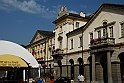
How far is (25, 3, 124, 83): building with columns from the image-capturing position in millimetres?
30422

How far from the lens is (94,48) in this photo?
33.1 metres

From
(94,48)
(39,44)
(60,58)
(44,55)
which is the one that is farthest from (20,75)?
(39,44)

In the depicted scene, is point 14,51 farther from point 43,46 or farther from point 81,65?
point 43,46

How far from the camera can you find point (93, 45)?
3322 centimetres

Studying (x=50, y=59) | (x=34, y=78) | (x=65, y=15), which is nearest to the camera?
(x=34, y=78)

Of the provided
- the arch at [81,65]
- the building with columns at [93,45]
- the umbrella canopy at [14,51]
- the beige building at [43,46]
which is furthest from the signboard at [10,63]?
the beige building at [43,46]

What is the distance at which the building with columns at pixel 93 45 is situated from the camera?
30422mm

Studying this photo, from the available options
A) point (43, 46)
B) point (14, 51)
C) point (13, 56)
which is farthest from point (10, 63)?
point (43, 46)

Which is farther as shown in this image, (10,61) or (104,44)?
(104,44)

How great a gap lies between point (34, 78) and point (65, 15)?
29462mm

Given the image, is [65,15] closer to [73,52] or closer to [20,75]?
[73,52]

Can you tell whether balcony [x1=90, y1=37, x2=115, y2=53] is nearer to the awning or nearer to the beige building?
the awning

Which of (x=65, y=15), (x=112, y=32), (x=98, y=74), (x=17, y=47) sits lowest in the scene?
(x=98, y=74)

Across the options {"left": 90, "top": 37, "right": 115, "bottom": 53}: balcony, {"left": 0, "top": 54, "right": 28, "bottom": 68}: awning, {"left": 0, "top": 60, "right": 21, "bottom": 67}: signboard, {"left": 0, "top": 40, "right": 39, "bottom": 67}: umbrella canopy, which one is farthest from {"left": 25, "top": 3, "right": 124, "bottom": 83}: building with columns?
{"left": 0, "top": 60, "right": 21, "bottom": 67}: signboard
